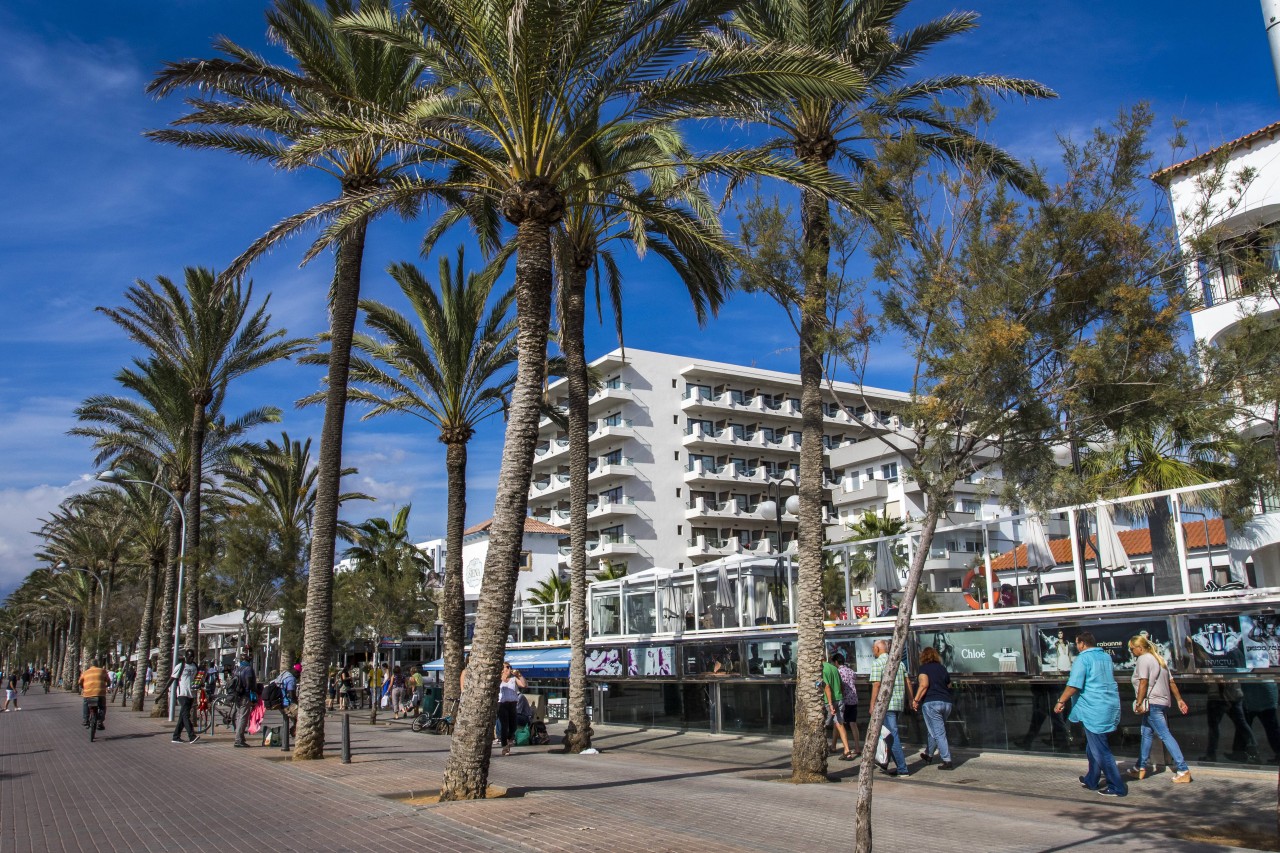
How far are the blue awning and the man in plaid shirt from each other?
9.41 m

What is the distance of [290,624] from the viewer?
123ft

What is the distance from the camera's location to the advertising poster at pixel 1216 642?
11320 mm

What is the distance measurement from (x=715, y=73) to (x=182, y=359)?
21.3m

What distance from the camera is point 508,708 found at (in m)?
17.4

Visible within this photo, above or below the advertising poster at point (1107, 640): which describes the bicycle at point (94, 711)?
below

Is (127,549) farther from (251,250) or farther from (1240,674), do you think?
(1240,674)

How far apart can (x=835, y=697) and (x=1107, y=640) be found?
3804mm

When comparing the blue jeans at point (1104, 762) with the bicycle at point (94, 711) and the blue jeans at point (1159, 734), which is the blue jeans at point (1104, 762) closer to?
the blue jeans at point (1159, 734)

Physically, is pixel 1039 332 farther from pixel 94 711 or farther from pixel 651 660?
pixel 94 711

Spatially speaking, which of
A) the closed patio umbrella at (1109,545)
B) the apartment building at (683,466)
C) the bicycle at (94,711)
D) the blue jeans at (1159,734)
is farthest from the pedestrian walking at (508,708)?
the apartment building at (683,466)

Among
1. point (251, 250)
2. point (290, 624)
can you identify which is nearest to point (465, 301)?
point (251, 250)

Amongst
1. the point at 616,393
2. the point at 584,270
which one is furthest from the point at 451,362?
the point at 616,393

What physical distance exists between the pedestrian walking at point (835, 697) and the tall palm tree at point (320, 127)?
7.64 metres

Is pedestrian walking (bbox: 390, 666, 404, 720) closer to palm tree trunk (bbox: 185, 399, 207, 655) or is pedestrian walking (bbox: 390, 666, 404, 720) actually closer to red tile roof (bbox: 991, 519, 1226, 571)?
palm tree trunk (bbox: 185, 399, 207, 655)
